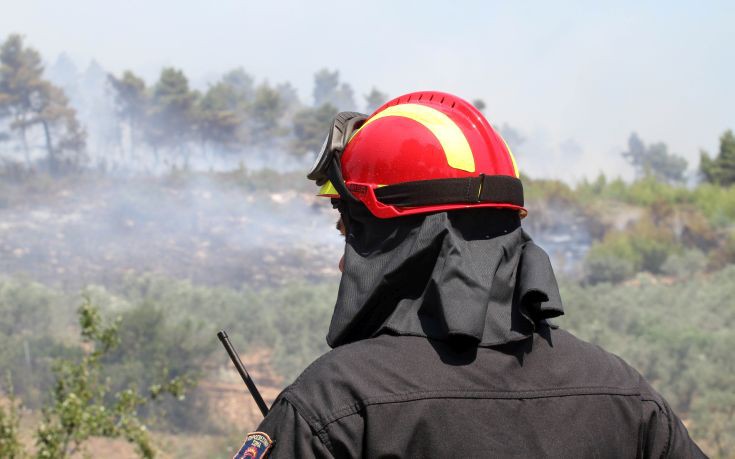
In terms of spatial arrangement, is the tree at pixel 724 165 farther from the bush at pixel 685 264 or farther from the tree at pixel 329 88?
the tree at pixel 329 88

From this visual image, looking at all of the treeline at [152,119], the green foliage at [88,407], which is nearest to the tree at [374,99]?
the treeline at [152,119]

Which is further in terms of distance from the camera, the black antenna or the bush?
the bush

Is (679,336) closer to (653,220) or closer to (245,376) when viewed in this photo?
(653,220)

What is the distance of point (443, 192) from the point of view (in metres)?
1.60

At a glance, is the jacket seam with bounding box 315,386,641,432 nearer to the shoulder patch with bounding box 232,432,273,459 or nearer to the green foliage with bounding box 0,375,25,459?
the shoulder patch with bounding box 232,432,273,459

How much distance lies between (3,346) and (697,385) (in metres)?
9.01

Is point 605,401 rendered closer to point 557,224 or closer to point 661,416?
point 661,416

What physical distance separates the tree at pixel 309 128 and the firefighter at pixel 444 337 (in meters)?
32.7

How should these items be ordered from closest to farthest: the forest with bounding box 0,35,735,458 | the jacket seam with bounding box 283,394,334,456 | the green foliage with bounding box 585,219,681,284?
the jacket seam with bounding box 283,394,334,456 < the forest with bounding box 0,35,735,458 < the green foliage with bounding box 585,219,681,284

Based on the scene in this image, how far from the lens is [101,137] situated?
3897 centimetres

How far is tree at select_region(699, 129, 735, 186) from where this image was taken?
2855 cm

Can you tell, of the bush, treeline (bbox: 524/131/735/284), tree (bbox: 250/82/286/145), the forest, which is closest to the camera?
the forest

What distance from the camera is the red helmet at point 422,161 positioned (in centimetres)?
161

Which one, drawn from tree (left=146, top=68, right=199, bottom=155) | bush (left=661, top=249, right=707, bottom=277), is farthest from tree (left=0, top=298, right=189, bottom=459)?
tree (left=146, top=68, right=199, bottom=155)
